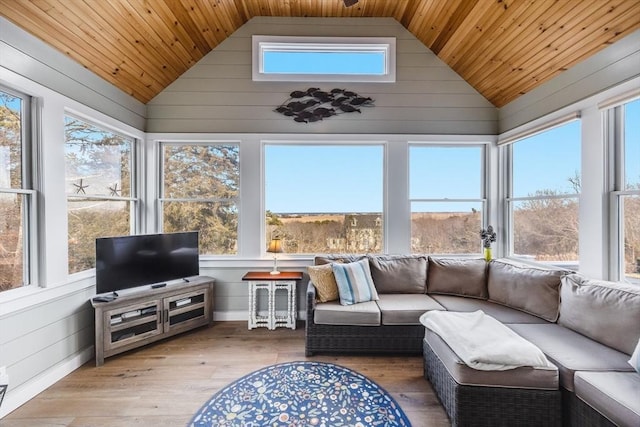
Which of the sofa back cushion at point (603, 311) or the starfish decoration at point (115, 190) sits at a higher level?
the starfish decoration at point (115, 190)

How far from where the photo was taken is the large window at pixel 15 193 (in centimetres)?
214

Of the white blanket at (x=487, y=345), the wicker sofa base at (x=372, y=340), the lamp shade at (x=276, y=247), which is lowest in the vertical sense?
the wicker sofa base at (x=372, y=340)

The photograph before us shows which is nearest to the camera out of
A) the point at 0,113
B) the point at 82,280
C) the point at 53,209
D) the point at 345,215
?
the point at 0,113

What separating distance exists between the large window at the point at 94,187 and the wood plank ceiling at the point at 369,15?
62cm

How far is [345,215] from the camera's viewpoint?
3.84 metres

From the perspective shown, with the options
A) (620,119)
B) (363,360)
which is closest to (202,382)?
(363,360)

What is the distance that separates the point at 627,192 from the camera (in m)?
2.31

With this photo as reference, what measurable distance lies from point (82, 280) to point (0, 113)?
4.86 feet

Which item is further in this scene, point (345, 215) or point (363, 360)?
point (345, 215)

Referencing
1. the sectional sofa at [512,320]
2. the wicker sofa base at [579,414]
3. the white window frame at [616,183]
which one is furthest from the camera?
the white window frame at [616,183]

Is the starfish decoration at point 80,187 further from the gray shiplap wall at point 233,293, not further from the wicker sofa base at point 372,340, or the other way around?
the wicker sofa base at point 372,340

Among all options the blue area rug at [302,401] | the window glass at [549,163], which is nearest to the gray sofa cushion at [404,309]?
the blue area rug at [302,401]

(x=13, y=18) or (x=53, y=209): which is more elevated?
(x=13, y=18)

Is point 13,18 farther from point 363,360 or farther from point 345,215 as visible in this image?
point 363,360
